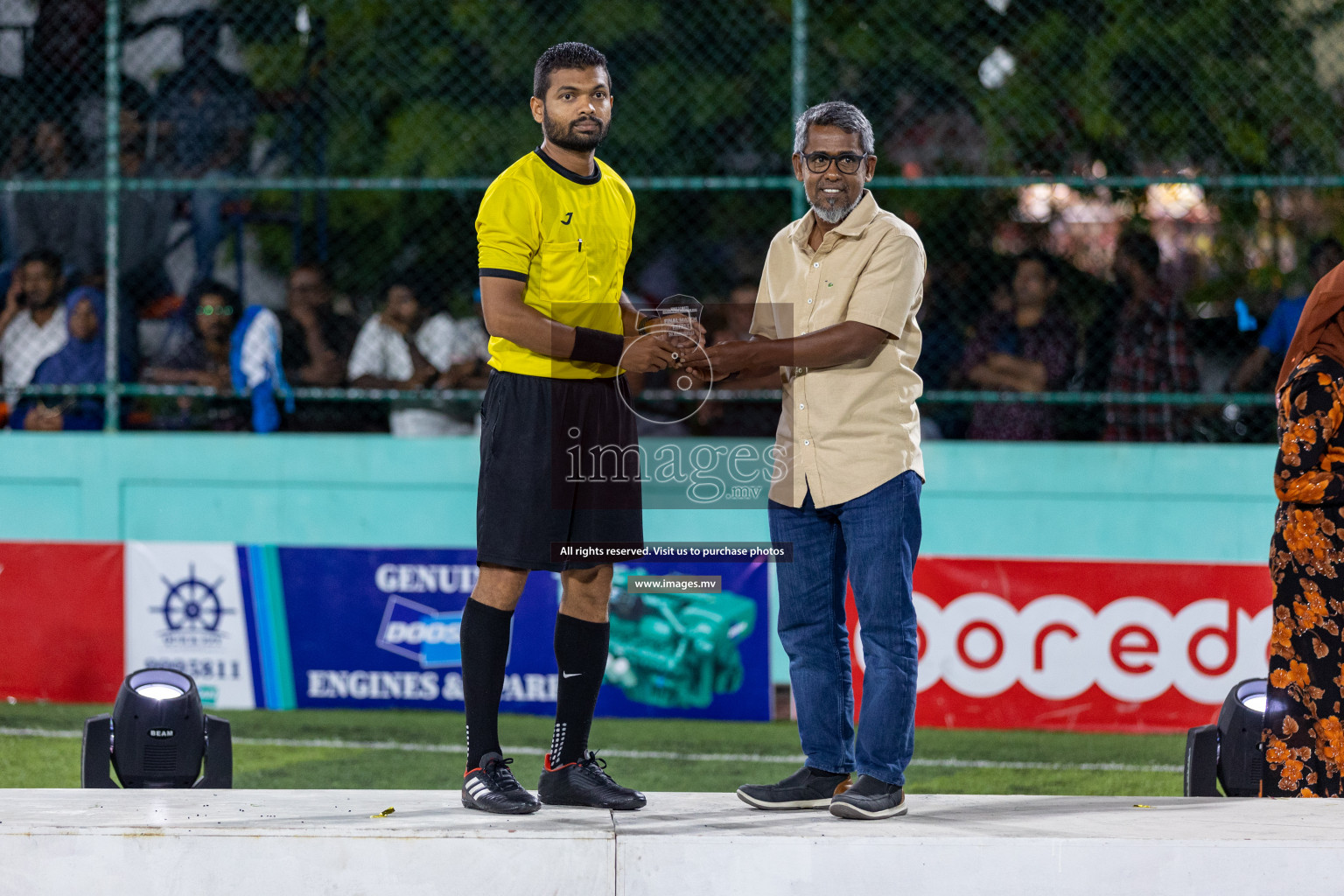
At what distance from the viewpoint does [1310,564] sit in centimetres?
419

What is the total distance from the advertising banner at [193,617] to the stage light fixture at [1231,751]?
4.65 metres

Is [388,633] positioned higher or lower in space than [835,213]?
lower

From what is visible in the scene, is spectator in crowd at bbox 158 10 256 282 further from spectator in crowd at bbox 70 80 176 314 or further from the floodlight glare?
the floodlight glare

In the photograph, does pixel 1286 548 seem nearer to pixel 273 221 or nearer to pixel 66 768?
pixel 66 768

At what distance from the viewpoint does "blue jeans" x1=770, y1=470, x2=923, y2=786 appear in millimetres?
3678

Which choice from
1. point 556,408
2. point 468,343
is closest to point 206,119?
point 468,343

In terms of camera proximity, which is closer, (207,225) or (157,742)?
(157,742)

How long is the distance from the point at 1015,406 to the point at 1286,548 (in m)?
3.73

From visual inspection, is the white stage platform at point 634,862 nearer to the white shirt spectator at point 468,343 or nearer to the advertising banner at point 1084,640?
the advertising banner at point 1084,640

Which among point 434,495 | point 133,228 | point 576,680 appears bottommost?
point 576,680

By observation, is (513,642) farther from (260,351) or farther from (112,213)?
(112,213)

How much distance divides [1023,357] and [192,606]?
456cm

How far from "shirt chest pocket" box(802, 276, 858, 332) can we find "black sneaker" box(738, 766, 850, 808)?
119 centimetres

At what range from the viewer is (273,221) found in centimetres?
908
